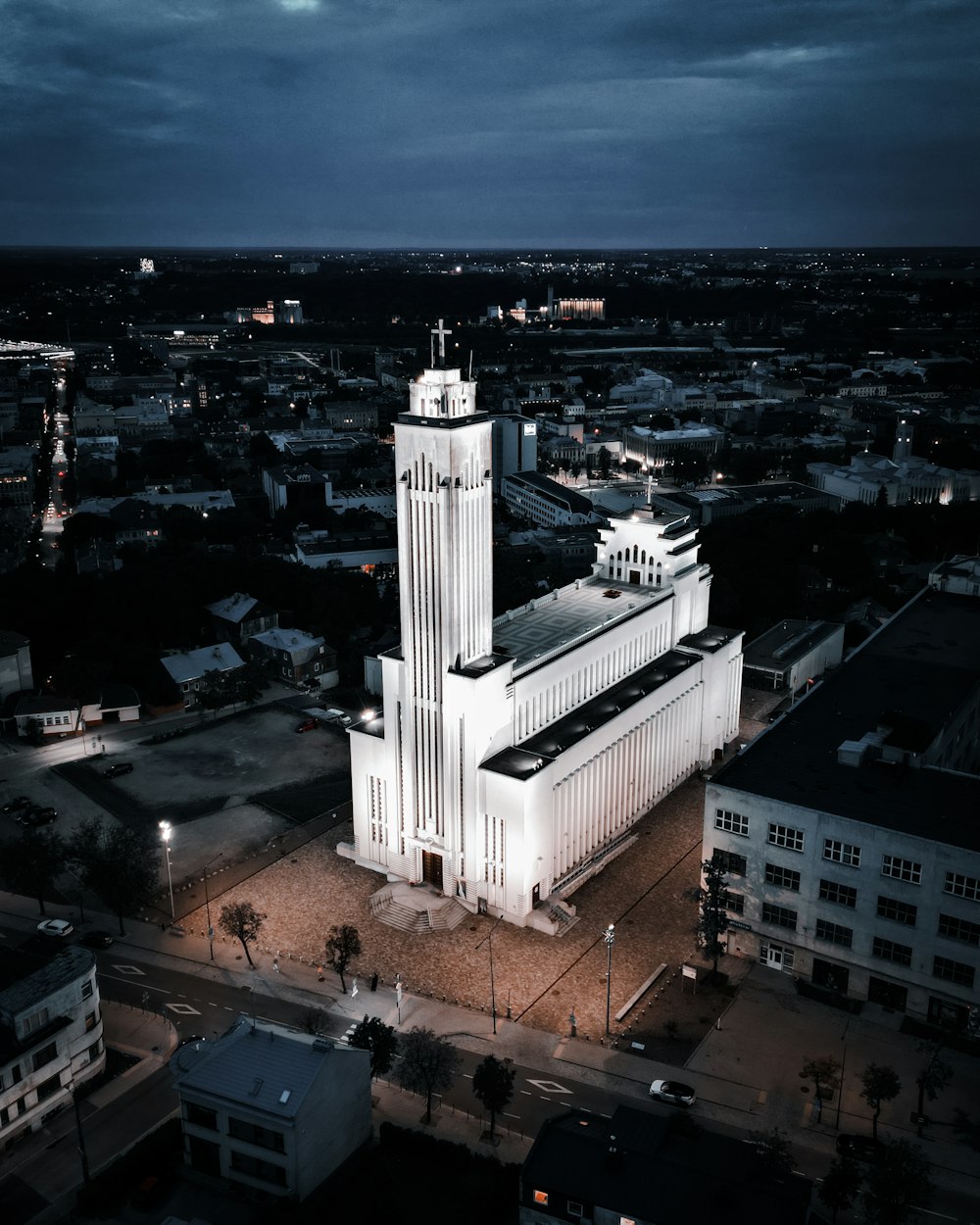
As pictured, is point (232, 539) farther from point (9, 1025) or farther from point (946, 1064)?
point (946, 1064)

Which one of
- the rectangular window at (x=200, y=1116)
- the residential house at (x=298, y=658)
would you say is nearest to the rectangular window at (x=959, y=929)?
the rectangular window at (x=200, y=1116)

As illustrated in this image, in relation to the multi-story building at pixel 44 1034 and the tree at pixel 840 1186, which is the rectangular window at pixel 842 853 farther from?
the multi-story building at pixel 44 1034

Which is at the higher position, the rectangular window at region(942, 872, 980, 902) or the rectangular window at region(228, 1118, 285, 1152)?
the rectangular window at region(942, 872, 980, 902)

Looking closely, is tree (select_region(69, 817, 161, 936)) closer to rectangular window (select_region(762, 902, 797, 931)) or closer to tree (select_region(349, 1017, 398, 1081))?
tree (select_region(349, 1017, 398, 1081))

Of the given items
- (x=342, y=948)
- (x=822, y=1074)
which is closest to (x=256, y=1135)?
(x=342, y=948)

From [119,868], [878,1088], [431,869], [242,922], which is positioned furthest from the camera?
[431,869]

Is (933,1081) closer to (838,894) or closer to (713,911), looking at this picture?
(838,894)

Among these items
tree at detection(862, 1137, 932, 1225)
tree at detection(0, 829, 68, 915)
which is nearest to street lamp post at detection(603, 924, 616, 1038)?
tree at detection(862, 1137, 932, 1225)
